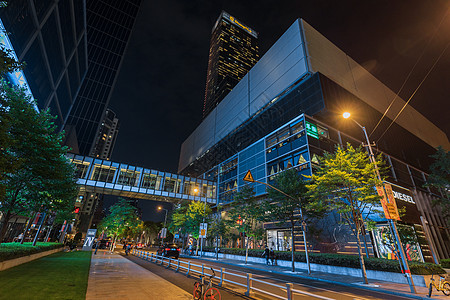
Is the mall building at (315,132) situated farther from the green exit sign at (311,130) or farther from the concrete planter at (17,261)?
the concrete planter at (17,261)

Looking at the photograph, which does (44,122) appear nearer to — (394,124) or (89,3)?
(394,124)

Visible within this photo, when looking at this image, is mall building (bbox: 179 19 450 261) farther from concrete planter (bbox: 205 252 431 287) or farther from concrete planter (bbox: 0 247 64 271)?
concrete planter (bbox: 0 247 64 271)

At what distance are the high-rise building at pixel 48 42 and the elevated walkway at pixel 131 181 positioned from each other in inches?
610

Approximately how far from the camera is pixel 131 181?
4534 centimetres

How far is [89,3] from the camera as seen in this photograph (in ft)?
316

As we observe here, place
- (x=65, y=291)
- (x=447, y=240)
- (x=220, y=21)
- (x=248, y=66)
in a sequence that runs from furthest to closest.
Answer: (x=220, y=21)
(x=248, y=66)
(x=447, y=240)
(x=65, y=291)

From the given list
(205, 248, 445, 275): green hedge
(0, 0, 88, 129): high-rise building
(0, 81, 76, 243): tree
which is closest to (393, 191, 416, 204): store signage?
(205, 248, 445, 275): green hedge

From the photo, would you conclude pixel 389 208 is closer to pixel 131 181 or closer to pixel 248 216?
pixel 248 216

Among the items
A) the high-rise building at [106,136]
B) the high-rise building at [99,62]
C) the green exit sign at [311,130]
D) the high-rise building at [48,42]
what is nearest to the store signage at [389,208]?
the green exit sign at [311,130]

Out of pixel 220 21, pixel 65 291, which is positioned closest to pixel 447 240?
pixel 65 291

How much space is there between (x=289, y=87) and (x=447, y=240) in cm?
3395

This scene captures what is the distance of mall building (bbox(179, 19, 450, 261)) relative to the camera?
25750 millimetres

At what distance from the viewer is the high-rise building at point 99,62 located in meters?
98.6

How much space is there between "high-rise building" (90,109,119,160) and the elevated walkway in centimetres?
12584
